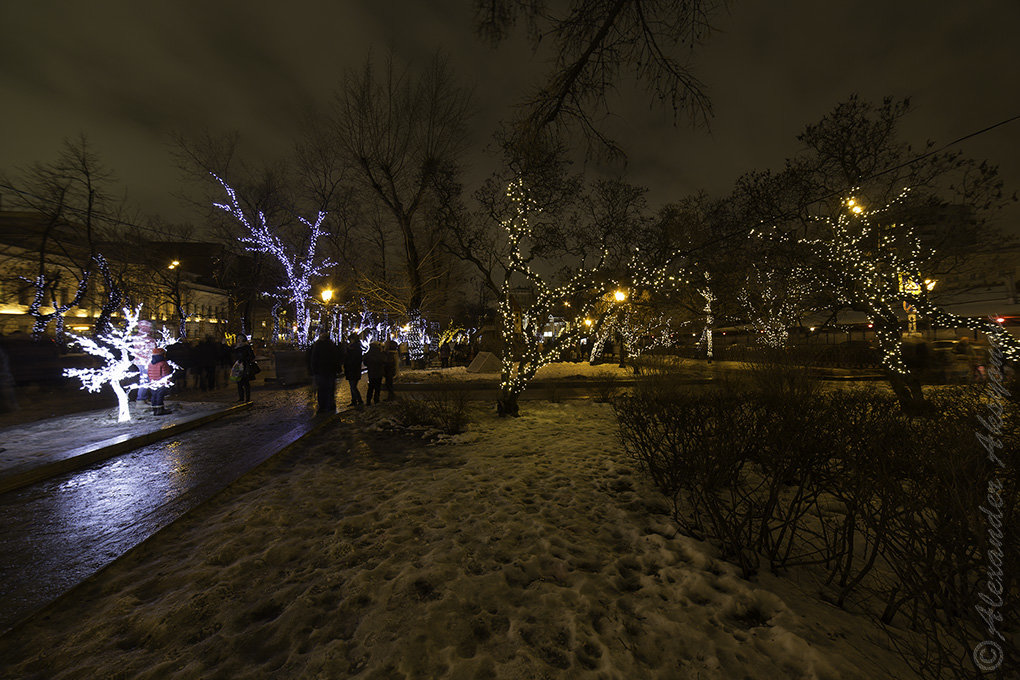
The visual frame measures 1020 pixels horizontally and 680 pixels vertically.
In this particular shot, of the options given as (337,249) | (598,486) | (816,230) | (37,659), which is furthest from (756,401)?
(337,249)

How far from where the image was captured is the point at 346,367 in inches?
411

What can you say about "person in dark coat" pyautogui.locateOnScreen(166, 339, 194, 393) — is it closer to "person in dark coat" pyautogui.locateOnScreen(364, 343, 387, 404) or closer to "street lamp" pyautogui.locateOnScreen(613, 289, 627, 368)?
"person in dark coat" pyautogui.locateOnScreen(364, 343, 387, 404)

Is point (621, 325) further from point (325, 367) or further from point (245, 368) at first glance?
point (245, 368)

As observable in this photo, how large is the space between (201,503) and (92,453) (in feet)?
10.3

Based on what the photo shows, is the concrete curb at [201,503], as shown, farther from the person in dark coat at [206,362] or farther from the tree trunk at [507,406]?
the person in dark coat at [206,362]

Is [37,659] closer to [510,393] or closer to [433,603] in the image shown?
[433,603]

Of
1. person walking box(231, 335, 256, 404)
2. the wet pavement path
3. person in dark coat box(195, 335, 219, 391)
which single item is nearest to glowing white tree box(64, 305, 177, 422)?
person walking box(231, 335, 256, 404)

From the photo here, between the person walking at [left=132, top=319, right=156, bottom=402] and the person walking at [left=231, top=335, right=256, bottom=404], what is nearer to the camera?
the person walking at [left=132, top=319, right=156, bottom=402]

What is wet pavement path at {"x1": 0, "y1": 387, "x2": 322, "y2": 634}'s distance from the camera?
295 centimetres

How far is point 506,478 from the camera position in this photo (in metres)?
5.00

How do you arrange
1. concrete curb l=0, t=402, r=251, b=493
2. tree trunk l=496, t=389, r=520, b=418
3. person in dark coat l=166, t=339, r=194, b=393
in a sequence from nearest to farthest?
concrete curb l=0, t=402, r=251, b=493 < tree trunk l=496, t=389, r=520, b=418 < person in dark coat l=166, t=339, r=194, b=393

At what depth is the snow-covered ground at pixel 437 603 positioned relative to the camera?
2.10 meters

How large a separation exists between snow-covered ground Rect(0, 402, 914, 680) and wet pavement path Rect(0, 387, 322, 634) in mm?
237

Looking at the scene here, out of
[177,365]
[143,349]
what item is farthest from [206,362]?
[143,349]
